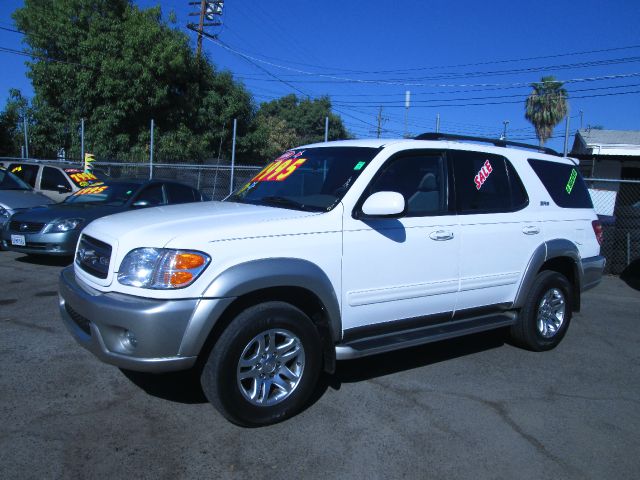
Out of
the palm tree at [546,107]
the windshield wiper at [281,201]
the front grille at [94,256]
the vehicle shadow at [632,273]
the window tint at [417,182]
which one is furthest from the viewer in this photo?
the palm tree at [546,107]

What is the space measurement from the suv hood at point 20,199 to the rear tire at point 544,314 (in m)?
8.59

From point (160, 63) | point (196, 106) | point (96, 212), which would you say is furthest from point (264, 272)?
point (196, 106)

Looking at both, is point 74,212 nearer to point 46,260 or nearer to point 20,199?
point 46,260

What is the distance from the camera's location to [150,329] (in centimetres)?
304

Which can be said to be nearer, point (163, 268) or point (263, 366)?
point (163, 268)

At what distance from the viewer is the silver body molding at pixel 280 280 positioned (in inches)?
125

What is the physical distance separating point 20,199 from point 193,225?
7896 millimetres

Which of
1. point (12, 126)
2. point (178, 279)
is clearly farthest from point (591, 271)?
point (12, 126)

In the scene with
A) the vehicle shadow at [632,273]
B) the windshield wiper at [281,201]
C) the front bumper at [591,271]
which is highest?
the windshield wiper at [281,201]

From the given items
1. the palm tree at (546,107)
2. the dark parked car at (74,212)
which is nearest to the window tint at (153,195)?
the dark parked car at (74,212)

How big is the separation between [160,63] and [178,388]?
20.1 meters

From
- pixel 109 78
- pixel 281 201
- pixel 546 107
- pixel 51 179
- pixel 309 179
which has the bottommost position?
pixel 51 179

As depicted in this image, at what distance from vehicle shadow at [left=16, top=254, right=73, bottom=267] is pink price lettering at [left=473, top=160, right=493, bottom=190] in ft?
22.8

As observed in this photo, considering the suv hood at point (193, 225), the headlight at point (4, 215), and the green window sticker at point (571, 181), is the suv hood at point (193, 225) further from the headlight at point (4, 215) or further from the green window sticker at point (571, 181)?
the headlight at point (4, 215)
